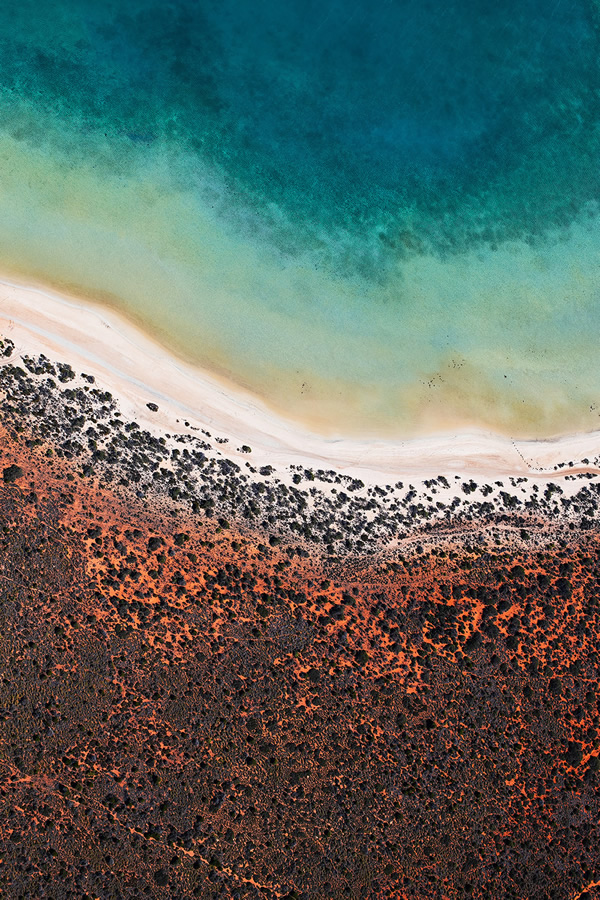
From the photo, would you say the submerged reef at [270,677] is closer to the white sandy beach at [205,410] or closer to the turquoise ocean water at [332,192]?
the white sandy beach at [205,410]

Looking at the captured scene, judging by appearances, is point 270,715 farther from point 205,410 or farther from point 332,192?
point 332,192

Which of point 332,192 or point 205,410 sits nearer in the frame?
point 205,410

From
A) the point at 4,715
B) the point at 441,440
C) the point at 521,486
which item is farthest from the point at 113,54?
the point at 4,715

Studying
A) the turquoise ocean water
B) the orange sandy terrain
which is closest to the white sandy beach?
the turquoise ocean water

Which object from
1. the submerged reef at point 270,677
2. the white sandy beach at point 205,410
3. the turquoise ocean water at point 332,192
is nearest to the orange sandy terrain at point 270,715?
the submerged reef at point 270,677

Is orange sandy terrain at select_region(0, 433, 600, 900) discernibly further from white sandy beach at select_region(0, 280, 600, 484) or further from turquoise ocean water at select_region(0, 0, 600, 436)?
turquoise ocean water at select_region(0, 0, 600, 436)

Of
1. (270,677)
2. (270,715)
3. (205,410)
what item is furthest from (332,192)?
(270,715)

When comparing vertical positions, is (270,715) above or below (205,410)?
below
